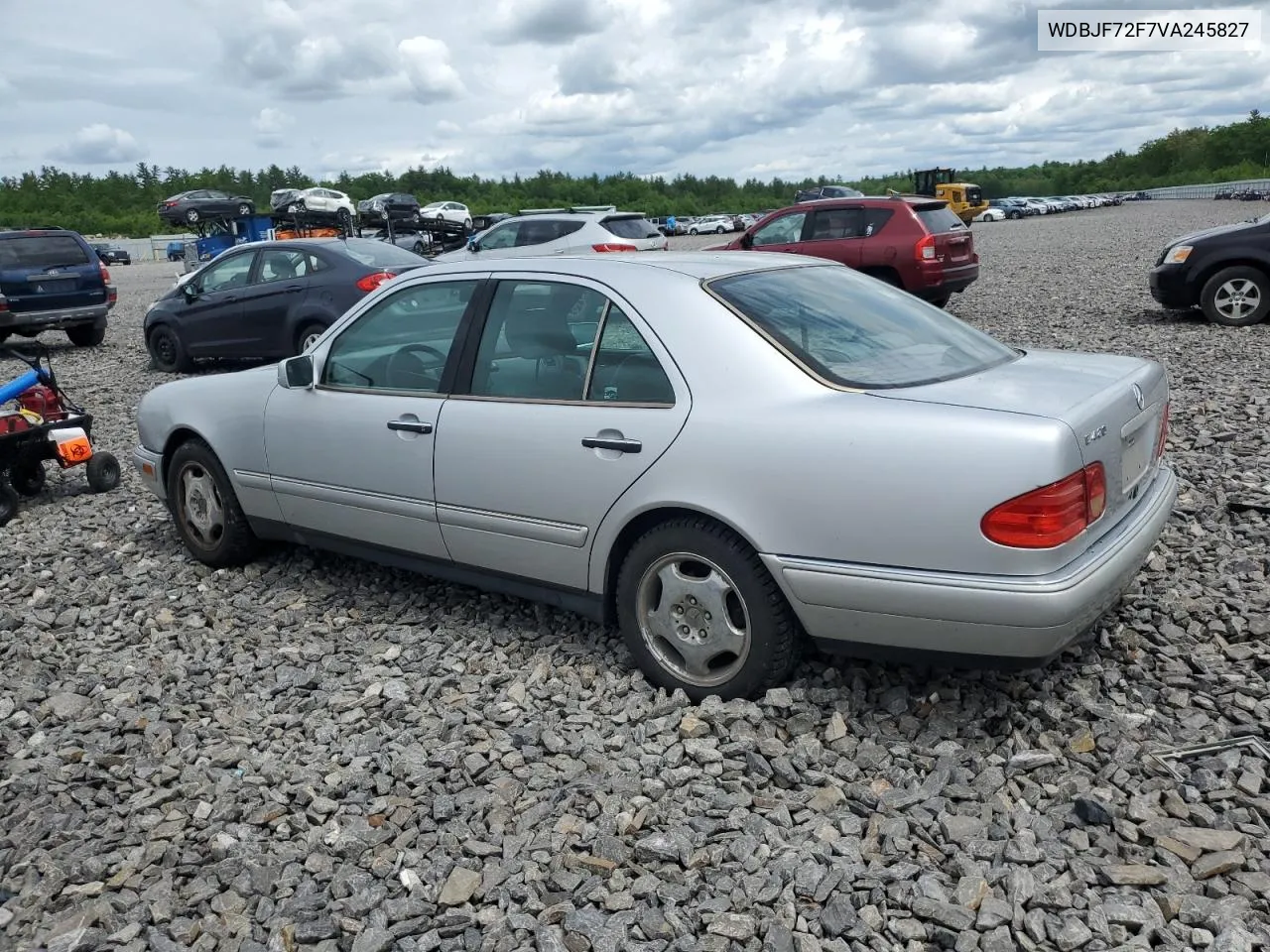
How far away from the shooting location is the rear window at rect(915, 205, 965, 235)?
14.2 meters

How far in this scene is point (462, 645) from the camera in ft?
14.6

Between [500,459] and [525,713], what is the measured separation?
36.7 inches

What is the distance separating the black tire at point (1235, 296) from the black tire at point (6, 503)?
36.3ft

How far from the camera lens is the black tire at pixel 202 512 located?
5.32 meters

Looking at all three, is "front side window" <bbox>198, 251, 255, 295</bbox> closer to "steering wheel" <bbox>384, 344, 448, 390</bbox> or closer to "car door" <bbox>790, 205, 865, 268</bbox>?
"car door" <bbox>790, 205, 865, 268</bbox>

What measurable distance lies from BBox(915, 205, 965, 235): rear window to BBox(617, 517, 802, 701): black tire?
38.1 feet

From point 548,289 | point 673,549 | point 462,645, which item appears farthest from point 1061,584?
point 462,645

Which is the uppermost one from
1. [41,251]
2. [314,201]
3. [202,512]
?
[314,201]

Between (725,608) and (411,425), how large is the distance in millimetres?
1546

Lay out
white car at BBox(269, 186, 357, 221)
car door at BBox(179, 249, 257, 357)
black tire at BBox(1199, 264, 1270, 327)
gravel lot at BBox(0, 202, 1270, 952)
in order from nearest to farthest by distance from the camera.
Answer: gravel lot at BBox(0, 202, 1270, 952)
black tire at BBox(1199, 264, 1270, 327)
car door at BBox(179, 249, 257, 357)
white car at BBox(269, 186, 357, 221)

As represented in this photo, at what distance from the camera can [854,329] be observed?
3.88 m

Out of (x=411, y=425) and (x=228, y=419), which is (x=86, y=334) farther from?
(x=411, y=425)

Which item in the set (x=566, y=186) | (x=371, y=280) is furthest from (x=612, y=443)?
(x=566, y=186)

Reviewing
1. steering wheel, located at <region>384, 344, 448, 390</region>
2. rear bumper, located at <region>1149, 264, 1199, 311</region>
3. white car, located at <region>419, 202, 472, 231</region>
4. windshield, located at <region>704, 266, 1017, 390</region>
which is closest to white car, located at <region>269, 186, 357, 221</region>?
white car, located at <region>419, 202, 472, 231</region>
